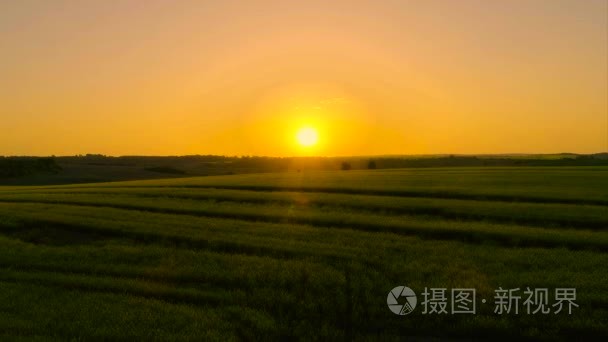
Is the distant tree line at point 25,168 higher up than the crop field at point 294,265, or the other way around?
the distant tree line at point 25,168

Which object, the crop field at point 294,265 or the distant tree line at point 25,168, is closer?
the crop field at point 294,265

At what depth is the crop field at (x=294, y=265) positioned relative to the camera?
11695mm

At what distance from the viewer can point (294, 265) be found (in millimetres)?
16016

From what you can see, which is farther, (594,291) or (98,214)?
(98,214)

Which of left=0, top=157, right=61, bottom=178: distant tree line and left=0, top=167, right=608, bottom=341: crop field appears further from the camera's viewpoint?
left=0, top=157, right=61, bottom=178: distant tree line

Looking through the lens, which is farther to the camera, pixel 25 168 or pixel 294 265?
pixel 25 168

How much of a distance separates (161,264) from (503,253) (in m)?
10.9

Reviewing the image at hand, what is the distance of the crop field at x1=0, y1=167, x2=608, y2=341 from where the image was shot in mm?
11695

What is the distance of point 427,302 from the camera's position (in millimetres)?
12820

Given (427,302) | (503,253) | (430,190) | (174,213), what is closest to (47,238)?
(174,213)

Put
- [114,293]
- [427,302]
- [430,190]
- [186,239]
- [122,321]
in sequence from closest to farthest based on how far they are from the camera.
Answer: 1. [122,321]
2. [427,302]
3. [114,293]
4. [186,239]
5. [430,190]

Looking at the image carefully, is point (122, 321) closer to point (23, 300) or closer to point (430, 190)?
point (23, 300)

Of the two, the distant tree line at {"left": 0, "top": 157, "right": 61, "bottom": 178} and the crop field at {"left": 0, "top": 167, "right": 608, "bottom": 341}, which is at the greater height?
the distant tree line at {"left": 0, "top": 157, "right": 61, "bottom": 178}

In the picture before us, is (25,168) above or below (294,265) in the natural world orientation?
above
